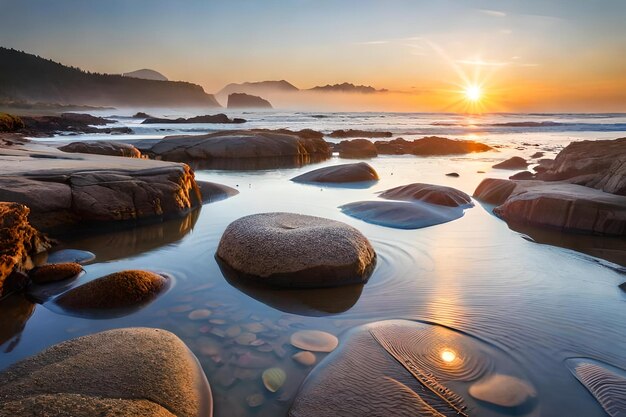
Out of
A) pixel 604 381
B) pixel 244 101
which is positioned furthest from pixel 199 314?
pixel 244 101

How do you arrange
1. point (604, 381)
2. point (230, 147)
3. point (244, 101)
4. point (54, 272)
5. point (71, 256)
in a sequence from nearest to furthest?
point (604, 381), point (54, 272), point (71, 256), point (230, 147), point (244, 101)

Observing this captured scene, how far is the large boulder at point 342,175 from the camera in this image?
428 inches

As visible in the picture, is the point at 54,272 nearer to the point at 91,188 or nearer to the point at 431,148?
the point at 91,188

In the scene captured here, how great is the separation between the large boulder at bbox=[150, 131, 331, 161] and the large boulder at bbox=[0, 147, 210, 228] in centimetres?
839

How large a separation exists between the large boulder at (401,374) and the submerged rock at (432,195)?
4.96 m

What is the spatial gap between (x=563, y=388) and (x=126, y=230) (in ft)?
19.2

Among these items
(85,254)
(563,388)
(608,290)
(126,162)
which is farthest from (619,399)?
(126,162)

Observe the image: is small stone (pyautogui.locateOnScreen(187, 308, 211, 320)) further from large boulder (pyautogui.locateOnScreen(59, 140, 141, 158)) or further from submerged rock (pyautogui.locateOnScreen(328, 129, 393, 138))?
submerged rock (pyautogui.locateOnScreen(328, 129, 393, 138))

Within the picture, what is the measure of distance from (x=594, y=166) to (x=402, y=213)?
520cm

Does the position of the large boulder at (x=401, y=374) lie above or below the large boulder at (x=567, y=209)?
below

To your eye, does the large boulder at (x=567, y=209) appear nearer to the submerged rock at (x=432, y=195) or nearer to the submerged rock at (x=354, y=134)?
the submerged rock at (x=432, y=195)

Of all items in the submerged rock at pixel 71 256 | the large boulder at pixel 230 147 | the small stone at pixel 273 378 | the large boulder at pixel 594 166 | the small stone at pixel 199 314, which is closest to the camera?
the small stone at pixel 273 378

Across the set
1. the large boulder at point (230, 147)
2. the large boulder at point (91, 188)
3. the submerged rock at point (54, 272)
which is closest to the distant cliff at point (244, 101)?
the large boulder at point (230, 147)

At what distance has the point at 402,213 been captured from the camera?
723cm
